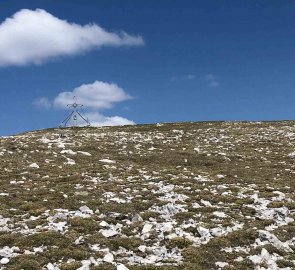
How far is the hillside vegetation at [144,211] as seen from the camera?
626 inches

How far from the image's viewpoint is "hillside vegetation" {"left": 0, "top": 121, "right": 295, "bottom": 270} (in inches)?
626

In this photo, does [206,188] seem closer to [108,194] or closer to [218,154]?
[108,194]

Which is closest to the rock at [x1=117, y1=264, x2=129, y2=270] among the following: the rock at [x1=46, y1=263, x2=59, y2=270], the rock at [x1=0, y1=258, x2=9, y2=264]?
the rock at [x1=46, y1=263, x2=59, y2=270]

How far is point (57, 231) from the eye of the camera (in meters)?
17.8

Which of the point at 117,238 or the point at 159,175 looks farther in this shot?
the point at 159,175

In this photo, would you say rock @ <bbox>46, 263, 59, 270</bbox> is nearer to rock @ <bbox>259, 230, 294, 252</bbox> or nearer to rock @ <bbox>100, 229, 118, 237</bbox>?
rock @ <bbox>100, 229, 118, 237</bbox>

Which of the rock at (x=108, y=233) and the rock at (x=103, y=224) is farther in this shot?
the rock at (x=103, y=224)

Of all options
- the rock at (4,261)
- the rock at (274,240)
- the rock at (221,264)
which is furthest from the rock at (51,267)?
the rock at (274,240)

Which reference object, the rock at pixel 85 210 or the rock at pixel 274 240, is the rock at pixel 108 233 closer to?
the rock at pixel 85 210

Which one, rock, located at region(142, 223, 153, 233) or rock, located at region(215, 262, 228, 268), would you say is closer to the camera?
rock, located at region(215, 262, 228, 268)

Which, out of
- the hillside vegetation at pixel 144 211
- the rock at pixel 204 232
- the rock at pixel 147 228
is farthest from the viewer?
the rock at pixel 147 228

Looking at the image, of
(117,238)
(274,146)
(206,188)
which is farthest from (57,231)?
(274,146)

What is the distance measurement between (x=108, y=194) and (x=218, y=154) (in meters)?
17.2

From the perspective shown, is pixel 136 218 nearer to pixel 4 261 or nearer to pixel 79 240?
pixel 79 240
